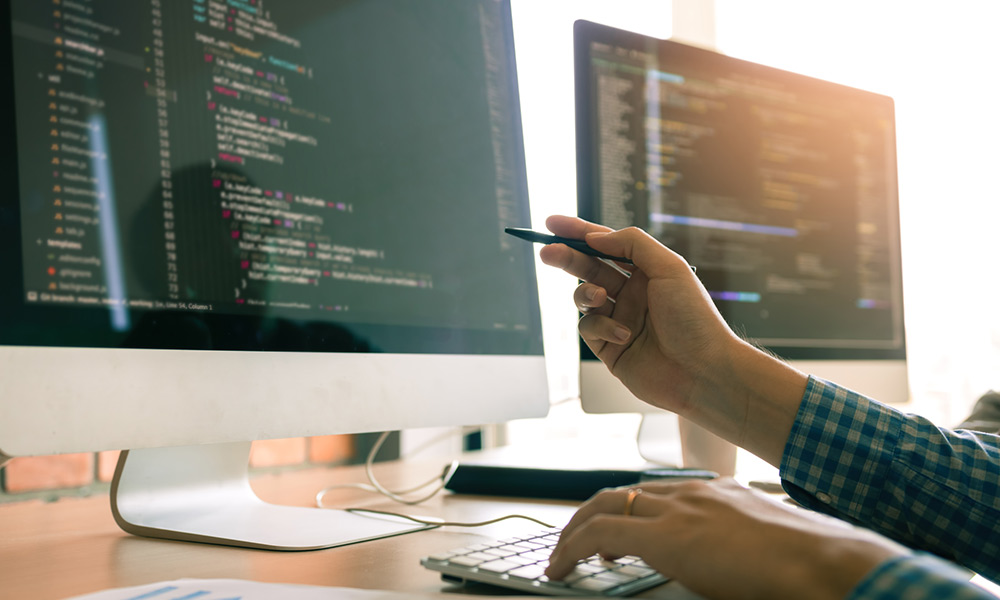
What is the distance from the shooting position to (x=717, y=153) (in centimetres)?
109

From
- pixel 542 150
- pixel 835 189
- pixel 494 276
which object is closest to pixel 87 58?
pixel 494 276

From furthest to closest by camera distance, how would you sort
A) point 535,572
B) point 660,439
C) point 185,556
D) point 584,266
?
point 660,439, point 584,266, point 185,556, point 535,572

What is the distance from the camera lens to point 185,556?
0.51m

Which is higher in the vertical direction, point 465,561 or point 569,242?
point 569,242

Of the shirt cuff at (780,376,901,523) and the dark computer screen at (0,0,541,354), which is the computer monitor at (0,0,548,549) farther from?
the shirt cuff at (780,376,901,523)

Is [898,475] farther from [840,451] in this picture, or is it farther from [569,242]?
[569,242]

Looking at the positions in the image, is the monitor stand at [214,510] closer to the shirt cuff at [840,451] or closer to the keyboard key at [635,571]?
the keyboard key at [635,571]

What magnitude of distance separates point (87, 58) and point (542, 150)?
4.26 feet

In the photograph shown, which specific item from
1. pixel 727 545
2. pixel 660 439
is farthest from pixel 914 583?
pixel 660 439

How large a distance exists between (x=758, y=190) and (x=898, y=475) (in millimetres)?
583

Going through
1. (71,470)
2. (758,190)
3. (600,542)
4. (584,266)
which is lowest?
(71,470)

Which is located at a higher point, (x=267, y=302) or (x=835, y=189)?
(x=835, y=189)

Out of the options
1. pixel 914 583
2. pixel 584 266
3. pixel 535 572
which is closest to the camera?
pixel 914 583

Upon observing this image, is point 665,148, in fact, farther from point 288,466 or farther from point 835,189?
point 288,466
